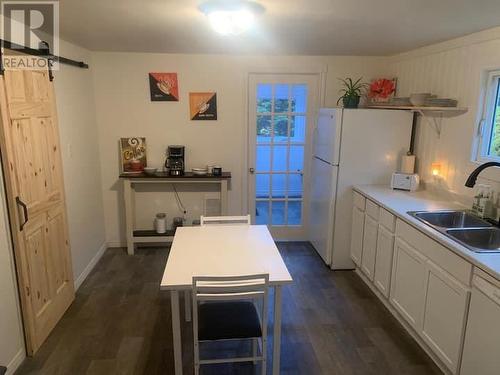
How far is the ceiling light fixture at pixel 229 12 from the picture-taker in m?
2.05

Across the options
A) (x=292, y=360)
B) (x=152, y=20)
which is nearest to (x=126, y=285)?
(x=292, y=360)

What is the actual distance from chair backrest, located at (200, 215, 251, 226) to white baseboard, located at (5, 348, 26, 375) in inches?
58.1

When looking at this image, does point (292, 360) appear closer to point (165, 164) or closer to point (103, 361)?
point (103, 361)

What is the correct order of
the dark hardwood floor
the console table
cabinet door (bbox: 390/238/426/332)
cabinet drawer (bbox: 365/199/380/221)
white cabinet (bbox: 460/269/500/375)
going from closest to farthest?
white cabinet (bbox: 460/269/500/375) < the dark hardwood floor < cabinet door (bbox: 390/238/426/332) < cabinet drawer (bbox: 365/199/380/221) < the console table

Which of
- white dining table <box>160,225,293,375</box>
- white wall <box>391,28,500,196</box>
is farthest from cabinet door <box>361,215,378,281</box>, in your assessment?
white dining table <box>160,225,293,375</box>

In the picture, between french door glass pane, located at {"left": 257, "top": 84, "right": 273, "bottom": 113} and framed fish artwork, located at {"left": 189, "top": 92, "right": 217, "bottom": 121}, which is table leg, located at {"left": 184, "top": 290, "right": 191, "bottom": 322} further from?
french door glass pane, located at {"left": 257, "top": 84, "right": 273, "bottom": 113}

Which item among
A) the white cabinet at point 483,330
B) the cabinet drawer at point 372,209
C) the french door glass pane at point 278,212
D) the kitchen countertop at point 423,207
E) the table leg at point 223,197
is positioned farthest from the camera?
the french door glass pane at point 278,212

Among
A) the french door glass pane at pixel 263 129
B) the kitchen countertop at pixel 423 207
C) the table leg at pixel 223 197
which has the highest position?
the french door glass pane at pixel 263 129

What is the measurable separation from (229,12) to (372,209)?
2.11 meters

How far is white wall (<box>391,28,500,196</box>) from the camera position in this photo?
2.81 m

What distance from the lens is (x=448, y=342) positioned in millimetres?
2258

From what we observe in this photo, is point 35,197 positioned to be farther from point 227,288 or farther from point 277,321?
point 277,321

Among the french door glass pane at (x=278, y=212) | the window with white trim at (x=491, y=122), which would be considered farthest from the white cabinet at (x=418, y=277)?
the french door glass pane at (x=278, y=212)

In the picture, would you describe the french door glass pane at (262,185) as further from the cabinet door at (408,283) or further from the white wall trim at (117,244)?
the cabinet door at (408,283)
